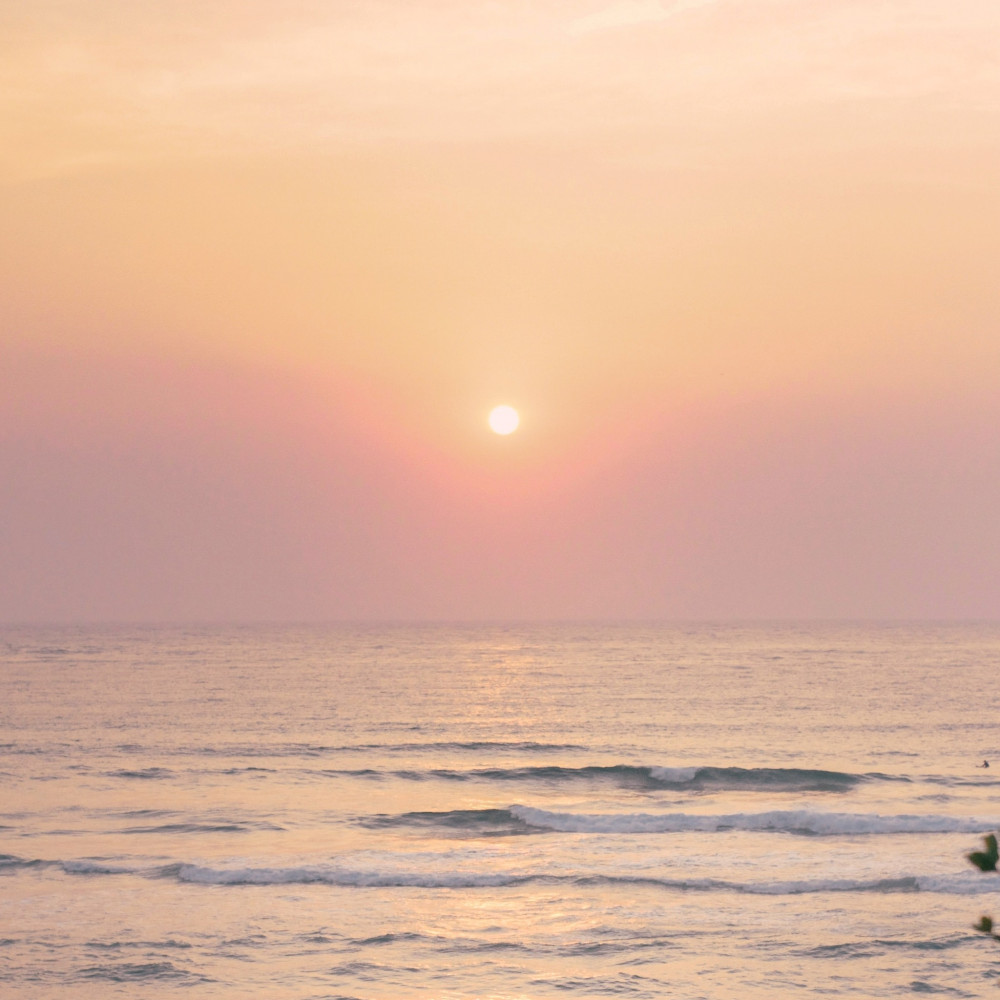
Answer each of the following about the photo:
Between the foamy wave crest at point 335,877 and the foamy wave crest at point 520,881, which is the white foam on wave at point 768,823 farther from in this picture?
the foamy wave crest at point 335,877

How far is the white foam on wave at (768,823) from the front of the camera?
32.6 metres

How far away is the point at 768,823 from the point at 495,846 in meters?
8.30

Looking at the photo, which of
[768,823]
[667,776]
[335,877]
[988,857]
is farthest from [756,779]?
[988,857]

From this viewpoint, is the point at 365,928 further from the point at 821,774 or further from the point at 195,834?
the point at 821,774

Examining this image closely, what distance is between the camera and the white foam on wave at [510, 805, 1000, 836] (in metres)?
32.6

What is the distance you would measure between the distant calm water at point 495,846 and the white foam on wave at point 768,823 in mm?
117

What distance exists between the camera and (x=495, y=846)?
102 feet

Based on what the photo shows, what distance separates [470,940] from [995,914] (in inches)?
436

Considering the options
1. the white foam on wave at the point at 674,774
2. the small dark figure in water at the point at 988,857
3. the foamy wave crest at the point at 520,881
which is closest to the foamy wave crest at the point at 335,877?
the foamy wave crest at the point at 520,881

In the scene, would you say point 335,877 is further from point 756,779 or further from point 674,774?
point 756,779

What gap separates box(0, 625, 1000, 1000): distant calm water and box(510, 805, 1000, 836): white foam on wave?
117 mm

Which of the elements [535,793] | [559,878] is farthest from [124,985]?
[535,793]

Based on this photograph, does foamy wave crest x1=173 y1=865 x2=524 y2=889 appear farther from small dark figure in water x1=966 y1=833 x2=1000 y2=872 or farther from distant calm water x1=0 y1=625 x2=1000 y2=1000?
small dark figure in water x1=966 y1=833 x2=1000 y2=872

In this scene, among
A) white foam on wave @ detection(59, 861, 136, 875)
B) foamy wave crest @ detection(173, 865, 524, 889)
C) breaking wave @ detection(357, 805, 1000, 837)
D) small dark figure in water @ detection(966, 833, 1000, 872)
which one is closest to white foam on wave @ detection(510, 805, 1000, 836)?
breaking wave @ detection(357, 805, 1000, 837)
